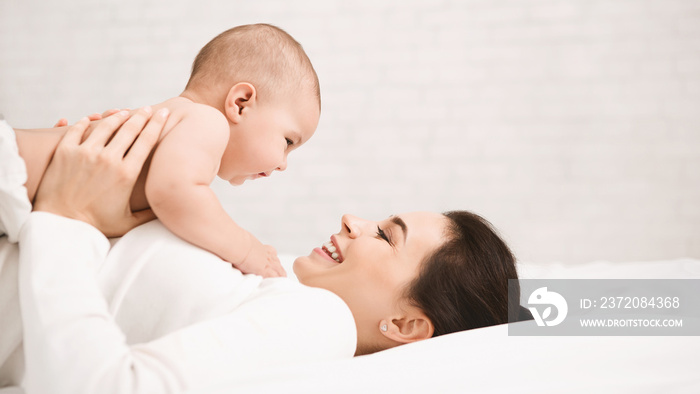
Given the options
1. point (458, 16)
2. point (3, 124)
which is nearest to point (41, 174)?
point (3, 124)

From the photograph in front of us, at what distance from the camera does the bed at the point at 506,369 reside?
88 centimetres

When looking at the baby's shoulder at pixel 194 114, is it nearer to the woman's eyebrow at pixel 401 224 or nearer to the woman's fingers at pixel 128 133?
the woman's fingers at pixel 128 133

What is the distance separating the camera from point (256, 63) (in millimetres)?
1516

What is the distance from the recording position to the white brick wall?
3.21 metres

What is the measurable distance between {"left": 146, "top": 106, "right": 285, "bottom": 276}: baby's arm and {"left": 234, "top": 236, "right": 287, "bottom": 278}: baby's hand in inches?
0.6

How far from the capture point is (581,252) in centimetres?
326

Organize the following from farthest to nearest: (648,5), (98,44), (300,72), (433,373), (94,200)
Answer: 1. (98,44)
2. (648,5)
3. (300,72)
4. (94,200)
5. (433,373)

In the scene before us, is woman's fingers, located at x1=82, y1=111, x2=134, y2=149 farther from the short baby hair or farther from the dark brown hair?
the dark brown hair

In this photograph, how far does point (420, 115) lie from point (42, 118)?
2461mm

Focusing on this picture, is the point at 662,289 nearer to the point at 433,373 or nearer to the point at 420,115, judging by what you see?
the point at 433,373

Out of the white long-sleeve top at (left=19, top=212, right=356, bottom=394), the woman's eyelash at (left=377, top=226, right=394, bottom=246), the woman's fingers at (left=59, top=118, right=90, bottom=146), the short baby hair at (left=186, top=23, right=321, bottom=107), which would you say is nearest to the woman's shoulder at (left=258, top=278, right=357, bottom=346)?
the white long-sleeve top at (left=19, top=212, right=356, bottom=394)

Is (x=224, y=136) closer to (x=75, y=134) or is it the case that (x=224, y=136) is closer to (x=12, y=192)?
(x=75, y=134)

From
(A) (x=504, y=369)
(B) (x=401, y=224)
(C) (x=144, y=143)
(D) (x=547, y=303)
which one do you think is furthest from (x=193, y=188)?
(D) (x=547, y=303)

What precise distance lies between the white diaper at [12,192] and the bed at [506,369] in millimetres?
485
